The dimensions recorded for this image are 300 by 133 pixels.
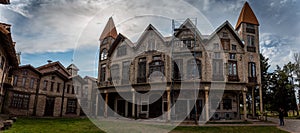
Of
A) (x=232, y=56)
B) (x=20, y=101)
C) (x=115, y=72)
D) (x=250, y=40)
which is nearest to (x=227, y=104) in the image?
(x=232, y=56)

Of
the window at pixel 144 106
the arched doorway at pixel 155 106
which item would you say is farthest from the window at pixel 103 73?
the arched doorway at pixel 155 106

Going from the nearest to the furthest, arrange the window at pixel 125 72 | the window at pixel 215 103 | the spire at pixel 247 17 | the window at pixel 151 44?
the window at pixel 215 103
the window at pixel 151 44
the spire at pixel 247 17
the window at pixel 125 72

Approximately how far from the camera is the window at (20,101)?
24.8 meters

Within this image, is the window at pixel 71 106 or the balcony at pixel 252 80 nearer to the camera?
the balcony at pixel 252 80

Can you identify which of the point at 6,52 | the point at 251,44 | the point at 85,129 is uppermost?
the point at 251,44

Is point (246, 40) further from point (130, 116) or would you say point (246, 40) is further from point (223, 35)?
point (130, 116)

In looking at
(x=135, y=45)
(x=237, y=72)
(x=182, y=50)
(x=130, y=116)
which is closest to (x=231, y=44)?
(x=237, y=72)

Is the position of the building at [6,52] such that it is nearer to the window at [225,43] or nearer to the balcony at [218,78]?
the balcony at [218,78]

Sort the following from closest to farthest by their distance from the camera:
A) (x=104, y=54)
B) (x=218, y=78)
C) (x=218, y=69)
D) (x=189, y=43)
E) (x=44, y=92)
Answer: (x=218, y=78), (x=218, y=69), (x=189, y=43), (x=104, y=54), (x=44, y=92)

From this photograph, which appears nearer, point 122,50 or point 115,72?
point 115,72

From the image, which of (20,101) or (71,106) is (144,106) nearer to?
(71,106)

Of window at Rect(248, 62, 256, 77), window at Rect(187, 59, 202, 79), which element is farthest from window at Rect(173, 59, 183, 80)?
window at Rect(248, 62, 256, 77)

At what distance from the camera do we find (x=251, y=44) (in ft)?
74.3

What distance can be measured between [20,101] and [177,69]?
1848 cm
